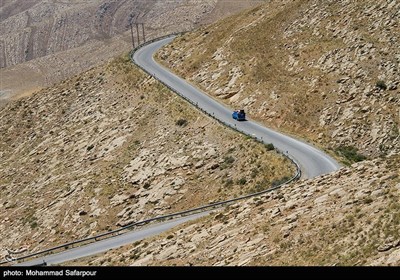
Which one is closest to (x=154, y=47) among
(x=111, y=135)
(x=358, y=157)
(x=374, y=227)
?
(x=111, y=135)

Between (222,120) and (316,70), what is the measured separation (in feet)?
40.0

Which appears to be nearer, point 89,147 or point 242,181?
point 242,181

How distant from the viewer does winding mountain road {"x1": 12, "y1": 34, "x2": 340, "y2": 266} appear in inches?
1442

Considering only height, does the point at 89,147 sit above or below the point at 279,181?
above

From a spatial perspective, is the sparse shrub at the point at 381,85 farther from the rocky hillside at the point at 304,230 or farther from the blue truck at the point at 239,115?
the rocky hillside at the point at 304,230

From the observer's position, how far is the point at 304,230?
23938mm

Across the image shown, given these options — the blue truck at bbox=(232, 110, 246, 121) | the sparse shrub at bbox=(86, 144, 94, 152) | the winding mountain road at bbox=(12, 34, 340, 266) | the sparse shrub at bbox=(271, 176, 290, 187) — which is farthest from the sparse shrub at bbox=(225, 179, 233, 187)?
the sparse shrub at bbox=(86, 144, 94, 152)

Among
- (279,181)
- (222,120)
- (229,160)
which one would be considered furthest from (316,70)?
(279,181)

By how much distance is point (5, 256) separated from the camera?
44031 mm

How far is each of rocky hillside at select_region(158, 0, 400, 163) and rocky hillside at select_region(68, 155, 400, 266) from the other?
1833 centimetres

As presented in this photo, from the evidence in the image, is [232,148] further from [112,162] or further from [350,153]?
[112,162]

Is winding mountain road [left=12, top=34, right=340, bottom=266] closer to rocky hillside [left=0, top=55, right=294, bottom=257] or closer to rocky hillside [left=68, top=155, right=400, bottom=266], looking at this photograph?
rocky hillside [left=0, top=55, right=294, bottom=257]

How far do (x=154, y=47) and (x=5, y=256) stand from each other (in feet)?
167

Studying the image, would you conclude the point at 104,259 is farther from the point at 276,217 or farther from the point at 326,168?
the point at 326,168
